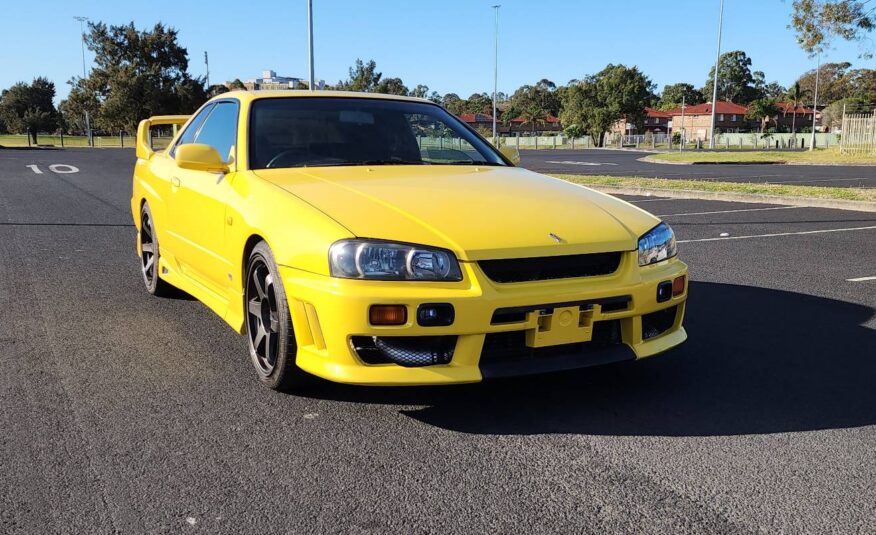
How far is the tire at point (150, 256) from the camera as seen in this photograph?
208 inches

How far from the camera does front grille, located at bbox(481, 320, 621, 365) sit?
302cm

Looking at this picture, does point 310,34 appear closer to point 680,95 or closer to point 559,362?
point 559,362

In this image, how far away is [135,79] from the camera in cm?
6194

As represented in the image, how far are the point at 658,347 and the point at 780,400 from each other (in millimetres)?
617

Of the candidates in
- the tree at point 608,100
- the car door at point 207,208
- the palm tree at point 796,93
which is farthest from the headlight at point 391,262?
the palm tree at point 796,93

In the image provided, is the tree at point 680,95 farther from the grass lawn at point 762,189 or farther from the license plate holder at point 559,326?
the license plate holder at point 559,326

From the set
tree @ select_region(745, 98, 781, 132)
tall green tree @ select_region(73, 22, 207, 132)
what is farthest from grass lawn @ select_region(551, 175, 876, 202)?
tree @ select_region(745, 98, 781, 132)

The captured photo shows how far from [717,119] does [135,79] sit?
78.6 metres

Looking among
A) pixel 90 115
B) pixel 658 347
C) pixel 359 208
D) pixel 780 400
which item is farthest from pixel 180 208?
pixel 90 115

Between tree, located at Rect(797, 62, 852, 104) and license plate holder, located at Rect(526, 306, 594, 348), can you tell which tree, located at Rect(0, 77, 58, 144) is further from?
tree, located at Rect(797, 62, 852, 104)

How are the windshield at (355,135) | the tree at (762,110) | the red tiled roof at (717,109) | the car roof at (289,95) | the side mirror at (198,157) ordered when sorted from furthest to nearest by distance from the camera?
the red tiled roof at (717,109)
the tree at (762,110)
the car roof at (289,95)
the windshield at (355,135)
the side mirror at (198,157)

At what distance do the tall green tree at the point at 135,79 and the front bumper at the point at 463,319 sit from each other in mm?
64047

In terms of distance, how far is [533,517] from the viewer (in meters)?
2.34

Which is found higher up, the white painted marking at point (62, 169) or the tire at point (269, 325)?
the white painted marking at point (62, 169)
